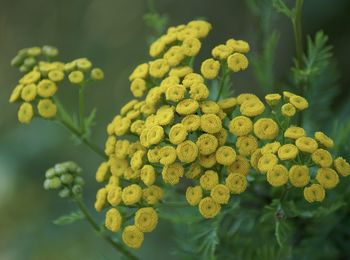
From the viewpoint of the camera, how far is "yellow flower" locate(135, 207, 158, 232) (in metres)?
2.05

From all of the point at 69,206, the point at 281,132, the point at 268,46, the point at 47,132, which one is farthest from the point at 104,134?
the point at 281,132

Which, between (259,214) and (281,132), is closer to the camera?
(281,132)

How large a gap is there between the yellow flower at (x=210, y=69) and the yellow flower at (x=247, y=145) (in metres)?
0.28

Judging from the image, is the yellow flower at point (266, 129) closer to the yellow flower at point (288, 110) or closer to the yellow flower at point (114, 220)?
the yellow flower at point (288, 110)

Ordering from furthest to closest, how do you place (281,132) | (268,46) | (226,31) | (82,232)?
(226,31)
(82,232)
(268,46)
(281,132)

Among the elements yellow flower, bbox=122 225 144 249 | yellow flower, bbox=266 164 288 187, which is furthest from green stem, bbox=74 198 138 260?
yellow flower, bbox=266 164 288 187

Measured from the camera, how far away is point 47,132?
4.94 m

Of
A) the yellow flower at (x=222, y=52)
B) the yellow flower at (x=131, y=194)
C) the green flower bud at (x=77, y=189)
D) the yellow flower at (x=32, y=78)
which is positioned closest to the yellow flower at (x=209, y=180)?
the yellow flower at (x=131, y=194)

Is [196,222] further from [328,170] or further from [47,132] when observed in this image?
[47,132]

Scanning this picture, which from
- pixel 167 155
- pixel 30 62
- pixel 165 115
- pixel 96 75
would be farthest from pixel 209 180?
pixel 30 62

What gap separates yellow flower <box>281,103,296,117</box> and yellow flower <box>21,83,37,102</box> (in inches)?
37.7

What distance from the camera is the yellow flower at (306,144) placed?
194 centimetres

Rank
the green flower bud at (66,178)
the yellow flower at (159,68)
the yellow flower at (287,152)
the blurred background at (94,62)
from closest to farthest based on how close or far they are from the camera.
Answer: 1. the yellow flower at (287,152)
2. the yellow flower at (159,68)
3. the green flower bud at (66,178)
4. the blurred background at (94,62)

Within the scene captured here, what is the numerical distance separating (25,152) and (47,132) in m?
0.27
